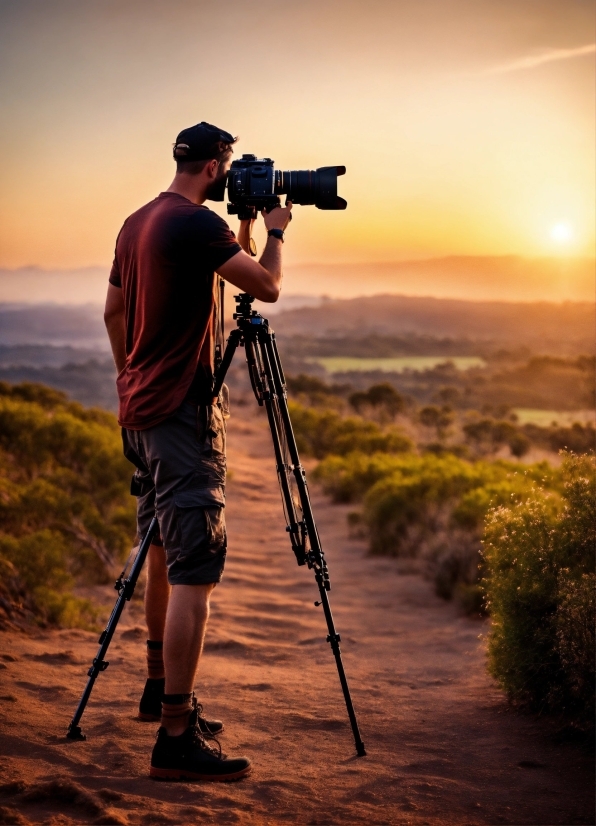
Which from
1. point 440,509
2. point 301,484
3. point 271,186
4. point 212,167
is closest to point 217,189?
point 212,167

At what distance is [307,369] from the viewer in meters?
66.9

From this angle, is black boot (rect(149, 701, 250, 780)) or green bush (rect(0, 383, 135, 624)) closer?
black boot (rect(149, 701, 250, 780))

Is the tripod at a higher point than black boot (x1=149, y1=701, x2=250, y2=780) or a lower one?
higher

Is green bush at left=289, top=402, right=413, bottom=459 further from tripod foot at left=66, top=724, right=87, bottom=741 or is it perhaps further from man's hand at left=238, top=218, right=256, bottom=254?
tripod foot at left=66, top=724, right=87, bottom=741

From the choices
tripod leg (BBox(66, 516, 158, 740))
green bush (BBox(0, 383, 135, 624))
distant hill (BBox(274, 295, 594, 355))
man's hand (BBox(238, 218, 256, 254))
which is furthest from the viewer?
distant hill (BBox(274, 295, 594, 355))

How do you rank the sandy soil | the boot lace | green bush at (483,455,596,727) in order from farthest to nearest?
1. green bush at (483,455,596,727)
2. the boot lace
3. the sandy soil

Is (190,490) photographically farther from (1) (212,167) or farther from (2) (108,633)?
(1) (212,167)

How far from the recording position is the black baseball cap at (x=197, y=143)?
11.7ft

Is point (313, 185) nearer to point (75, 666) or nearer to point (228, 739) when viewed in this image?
point (228, 739)

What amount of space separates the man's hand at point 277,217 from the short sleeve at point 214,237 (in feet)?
1.15

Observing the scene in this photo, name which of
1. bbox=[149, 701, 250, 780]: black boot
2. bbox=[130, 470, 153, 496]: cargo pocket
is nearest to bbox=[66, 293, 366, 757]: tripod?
bbox=[130, 470, 153, 496]: cargo pocket

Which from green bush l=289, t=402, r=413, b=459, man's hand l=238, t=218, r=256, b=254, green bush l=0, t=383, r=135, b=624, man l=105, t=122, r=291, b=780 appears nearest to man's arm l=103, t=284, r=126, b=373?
man l=105, t=122, r=291, b=780

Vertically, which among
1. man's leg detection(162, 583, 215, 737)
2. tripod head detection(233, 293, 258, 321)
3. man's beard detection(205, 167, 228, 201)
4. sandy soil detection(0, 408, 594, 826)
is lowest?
sandy soil detection(0, 408, 594, 826)

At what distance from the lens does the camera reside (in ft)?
12.2
